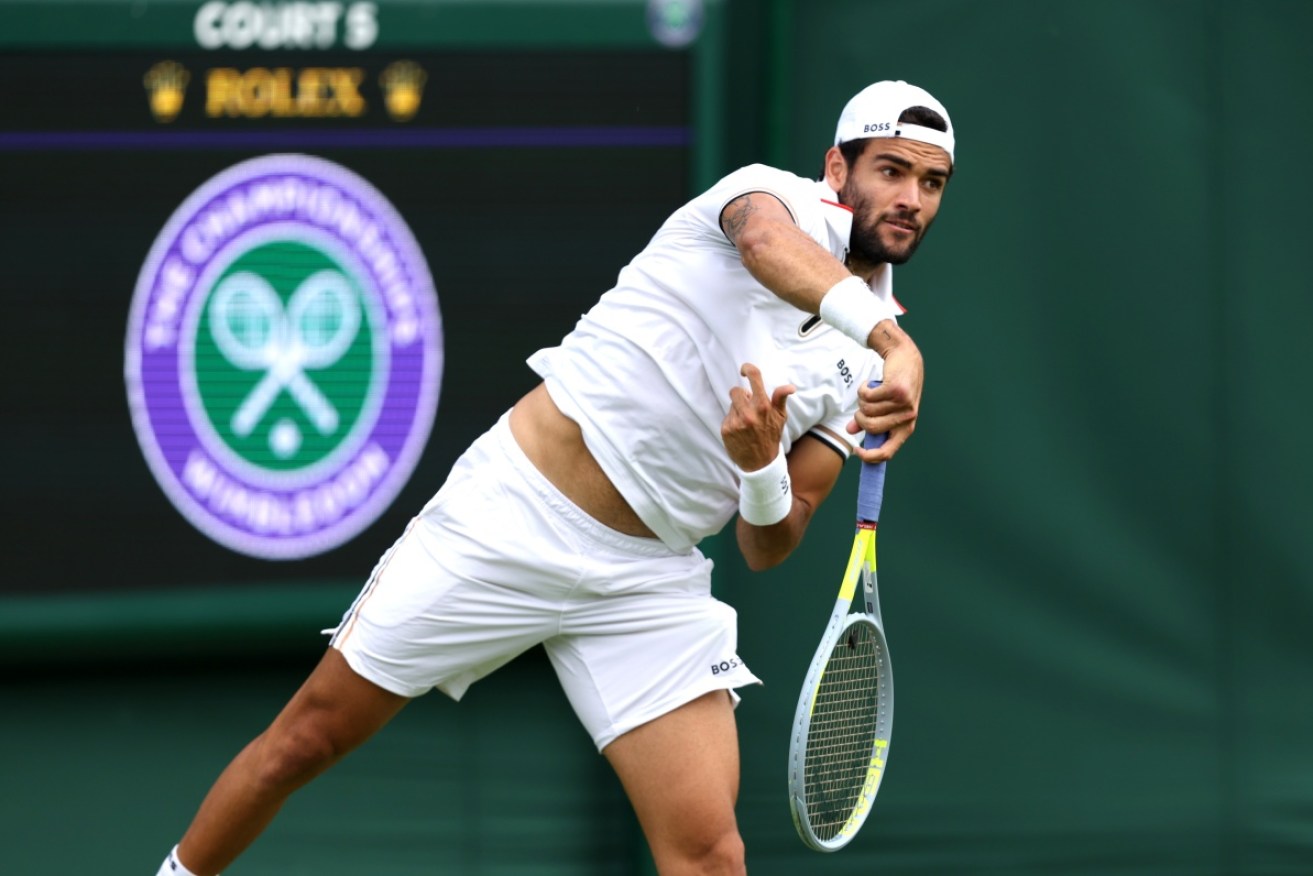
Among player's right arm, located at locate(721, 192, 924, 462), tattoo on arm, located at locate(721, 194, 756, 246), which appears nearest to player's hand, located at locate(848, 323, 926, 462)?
player's right arm, located at locate(721, 192, 924, 462)

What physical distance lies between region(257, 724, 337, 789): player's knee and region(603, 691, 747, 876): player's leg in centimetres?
47

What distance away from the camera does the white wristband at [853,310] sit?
2.78 m

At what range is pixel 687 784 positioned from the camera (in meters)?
3.20

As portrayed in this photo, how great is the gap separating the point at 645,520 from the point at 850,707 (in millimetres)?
530

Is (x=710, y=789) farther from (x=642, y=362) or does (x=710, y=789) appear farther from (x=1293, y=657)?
(x=1293, y=657)

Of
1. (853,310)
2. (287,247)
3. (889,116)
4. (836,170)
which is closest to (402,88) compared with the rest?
(287,247)

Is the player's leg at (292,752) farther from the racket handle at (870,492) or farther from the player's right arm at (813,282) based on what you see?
the player's right arm at (813,282)

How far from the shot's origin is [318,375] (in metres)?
3.86

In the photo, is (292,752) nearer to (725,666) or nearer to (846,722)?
(725,666)

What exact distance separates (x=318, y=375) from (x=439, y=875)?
3.80 ft

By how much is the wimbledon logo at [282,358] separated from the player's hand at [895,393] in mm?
1399

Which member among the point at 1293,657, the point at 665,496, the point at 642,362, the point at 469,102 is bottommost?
the point at 1293,657

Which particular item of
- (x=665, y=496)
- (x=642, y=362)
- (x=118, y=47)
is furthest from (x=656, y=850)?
(x=118, y=47)

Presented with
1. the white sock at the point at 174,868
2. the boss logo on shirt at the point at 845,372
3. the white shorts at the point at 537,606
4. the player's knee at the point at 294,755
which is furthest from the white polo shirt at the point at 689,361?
the white sock at the point at 174,868
